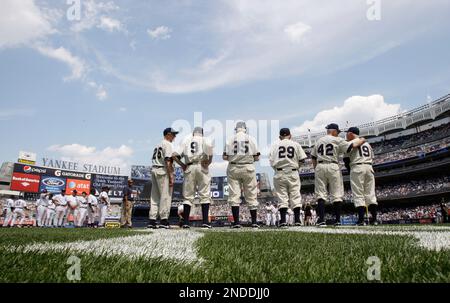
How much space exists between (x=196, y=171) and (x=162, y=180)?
749 millimetres

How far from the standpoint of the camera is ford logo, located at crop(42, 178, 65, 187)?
40656 millimetres

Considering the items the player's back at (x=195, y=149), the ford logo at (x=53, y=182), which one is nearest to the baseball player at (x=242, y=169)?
the player's back at (x=195, y=149)

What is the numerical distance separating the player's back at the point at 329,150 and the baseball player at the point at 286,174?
0.58 meters

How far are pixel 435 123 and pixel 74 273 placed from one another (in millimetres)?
49613

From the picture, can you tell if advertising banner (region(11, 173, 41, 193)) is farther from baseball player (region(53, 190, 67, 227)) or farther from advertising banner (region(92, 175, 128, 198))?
baseball player (region(53, 190, 67, 227))

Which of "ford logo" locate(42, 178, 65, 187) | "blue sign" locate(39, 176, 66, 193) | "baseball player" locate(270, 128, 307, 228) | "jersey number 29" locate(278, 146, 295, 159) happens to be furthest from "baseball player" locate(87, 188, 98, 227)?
"ford logo" locate(42, 178, 65, 187)

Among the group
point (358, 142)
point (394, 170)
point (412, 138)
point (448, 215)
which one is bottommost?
point (448, 215)

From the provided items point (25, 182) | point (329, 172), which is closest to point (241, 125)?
point (329, 172)

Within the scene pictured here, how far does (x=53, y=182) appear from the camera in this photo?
41.2 meters

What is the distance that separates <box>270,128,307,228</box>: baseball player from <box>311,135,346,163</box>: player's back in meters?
0.58

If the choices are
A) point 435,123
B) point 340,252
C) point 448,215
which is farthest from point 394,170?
point 340,252

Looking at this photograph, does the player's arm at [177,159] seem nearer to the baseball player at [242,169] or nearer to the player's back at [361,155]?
the baseball player at [242,169]

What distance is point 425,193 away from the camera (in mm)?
34719

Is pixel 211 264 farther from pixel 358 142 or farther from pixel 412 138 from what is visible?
pixel 412 138
